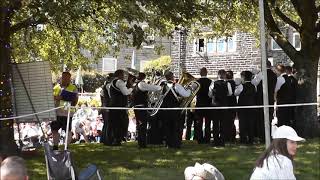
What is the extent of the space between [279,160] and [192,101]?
7514mm

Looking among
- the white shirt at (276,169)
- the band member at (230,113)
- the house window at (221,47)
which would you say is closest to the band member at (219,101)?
the band member at (230,113)

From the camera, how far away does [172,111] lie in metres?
12.1

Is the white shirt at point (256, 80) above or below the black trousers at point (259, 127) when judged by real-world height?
above

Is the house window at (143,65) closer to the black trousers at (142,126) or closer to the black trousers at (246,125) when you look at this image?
the black trousers at (246,125)

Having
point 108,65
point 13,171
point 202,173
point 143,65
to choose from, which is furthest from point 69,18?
point 108,65

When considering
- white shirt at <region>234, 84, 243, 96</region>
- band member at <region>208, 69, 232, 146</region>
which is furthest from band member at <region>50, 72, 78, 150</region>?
white shirt at <region>234, 84, 243, 96</region>

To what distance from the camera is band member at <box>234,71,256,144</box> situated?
41.3 ft

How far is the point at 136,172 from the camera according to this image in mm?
9555

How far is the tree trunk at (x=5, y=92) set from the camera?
36.1 ft

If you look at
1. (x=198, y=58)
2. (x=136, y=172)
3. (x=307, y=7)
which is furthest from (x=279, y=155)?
(x=198, y=58)

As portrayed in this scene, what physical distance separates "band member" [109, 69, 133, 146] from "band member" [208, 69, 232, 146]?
180 cm

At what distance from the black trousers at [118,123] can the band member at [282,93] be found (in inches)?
136

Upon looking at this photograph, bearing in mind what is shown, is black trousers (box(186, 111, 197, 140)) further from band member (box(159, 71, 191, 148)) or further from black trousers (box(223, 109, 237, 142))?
band member (box(159, 71, 191, 148))

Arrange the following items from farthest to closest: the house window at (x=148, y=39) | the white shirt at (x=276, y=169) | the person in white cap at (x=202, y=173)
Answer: the house window at (x=148, y=39) → the white shirt at (x=276, y=169) → the person in white cap at (x=202, y=173)
